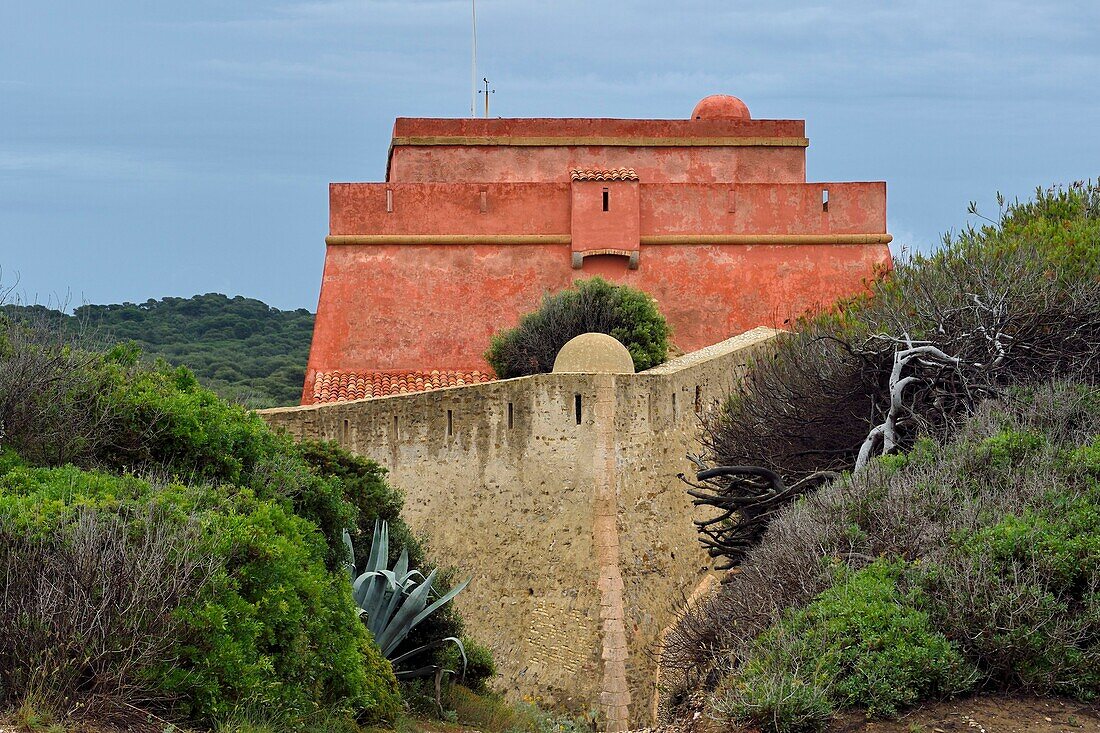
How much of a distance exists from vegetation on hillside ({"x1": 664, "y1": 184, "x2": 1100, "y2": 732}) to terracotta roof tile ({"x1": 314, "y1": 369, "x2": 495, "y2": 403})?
7.12 metres

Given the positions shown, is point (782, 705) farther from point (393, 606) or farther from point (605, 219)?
point (605, 219)

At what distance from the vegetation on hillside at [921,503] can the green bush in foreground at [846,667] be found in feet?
0.04

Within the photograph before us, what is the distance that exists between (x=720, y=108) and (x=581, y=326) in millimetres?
7302

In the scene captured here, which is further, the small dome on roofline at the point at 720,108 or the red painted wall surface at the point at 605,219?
the small dome on roofline at the point at 720,108

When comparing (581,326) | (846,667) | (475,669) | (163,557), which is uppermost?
(581,326)

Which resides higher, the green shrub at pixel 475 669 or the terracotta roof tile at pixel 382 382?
the terracotta roof tile at pixel 382 382

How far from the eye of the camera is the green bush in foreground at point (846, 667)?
8.14 m

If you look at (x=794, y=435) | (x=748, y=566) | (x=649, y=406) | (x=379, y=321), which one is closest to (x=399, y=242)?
(x=379, y=321)

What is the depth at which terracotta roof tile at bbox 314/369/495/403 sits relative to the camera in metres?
22.2

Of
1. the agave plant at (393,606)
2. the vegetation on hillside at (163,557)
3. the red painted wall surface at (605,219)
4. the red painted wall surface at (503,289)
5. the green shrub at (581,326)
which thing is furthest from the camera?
the red painted wall surface at (605,219)

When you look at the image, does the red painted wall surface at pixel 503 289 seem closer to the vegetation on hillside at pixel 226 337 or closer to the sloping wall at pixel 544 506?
the vegetation on hillside at pixel 226 337

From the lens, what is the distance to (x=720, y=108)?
27375mm

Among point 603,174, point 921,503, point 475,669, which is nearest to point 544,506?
point 475,669

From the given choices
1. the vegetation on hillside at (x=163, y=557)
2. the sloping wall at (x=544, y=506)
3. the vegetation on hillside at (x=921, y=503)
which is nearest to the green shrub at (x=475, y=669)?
the vegetation on hillside at (x=163, y=557)
